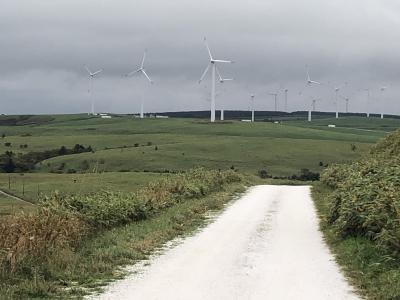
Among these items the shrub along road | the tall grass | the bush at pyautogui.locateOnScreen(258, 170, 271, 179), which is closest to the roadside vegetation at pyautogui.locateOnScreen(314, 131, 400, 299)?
the shrub along road

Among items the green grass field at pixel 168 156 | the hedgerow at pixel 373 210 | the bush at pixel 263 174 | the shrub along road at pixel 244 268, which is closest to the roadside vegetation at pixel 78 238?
the shrub along road at pixel 244 268

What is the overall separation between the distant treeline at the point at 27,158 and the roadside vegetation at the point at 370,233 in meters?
73.8

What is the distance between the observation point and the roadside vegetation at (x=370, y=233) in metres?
11.8

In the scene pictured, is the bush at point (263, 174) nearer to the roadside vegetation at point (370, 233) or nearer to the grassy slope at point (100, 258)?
the grassy slope at point (100, 258)

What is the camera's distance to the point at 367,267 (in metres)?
13.2

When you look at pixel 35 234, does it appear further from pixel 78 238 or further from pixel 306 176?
pixel 306 176

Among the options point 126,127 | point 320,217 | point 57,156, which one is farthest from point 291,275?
point 126,127

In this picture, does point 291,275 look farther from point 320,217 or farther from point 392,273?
point 320,217

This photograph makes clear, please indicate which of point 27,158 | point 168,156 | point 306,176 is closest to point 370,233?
point 306,176

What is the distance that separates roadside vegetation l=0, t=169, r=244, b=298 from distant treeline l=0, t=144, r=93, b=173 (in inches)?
2685

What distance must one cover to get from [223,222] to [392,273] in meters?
11.0

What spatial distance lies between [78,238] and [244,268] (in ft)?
14.1

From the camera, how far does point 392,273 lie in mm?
11789

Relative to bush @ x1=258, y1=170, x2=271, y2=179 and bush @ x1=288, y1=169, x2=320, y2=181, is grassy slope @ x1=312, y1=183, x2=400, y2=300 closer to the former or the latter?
bush @ x1=288, y1=169, x2=320, y2=181
